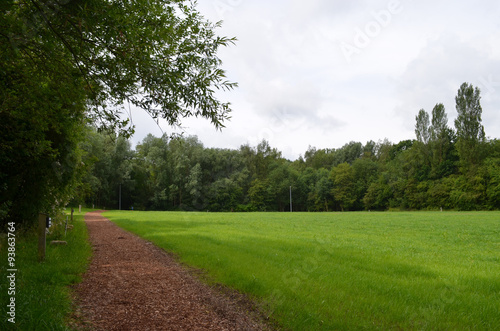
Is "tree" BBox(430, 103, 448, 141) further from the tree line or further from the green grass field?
the green grass field

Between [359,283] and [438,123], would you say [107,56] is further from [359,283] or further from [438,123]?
[438,123]

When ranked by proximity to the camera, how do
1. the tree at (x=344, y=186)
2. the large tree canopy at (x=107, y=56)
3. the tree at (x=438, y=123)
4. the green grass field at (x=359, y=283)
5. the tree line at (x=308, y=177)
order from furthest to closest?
the tree at (x=344, y=186), the tree at (x=438, y=123), the tree line at (x=308, y=177), the green grass field at (x=359, y=283), the large tree canopy at (x=107, y=56)

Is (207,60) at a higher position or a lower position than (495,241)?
higher

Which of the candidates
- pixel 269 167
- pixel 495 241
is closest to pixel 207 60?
pixel 495 241

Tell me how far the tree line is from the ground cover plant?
4800 centimetres

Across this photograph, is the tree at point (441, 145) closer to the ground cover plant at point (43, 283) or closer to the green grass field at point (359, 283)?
the green grass field at point (359, 283)

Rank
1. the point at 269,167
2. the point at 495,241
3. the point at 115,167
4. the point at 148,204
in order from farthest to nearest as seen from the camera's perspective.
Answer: the point at 269,167
the point at 148,204
the point at 115,167
the point at 495,241

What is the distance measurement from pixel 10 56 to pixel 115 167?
66459 millimetres

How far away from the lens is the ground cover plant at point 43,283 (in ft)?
13.9

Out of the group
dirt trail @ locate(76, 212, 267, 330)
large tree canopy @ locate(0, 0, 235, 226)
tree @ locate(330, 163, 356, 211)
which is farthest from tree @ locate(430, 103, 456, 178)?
large tree canopy @ locate(0, 0, 235, 226)

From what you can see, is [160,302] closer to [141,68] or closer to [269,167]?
[141,68]

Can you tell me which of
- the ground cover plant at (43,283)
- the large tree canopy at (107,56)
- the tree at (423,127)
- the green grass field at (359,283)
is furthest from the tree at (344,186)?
the large tree canopy at (107,56)

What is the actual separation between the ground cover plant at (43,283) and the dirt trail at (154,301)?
1.01 feet

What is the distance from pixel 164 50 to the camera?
4535 mm
